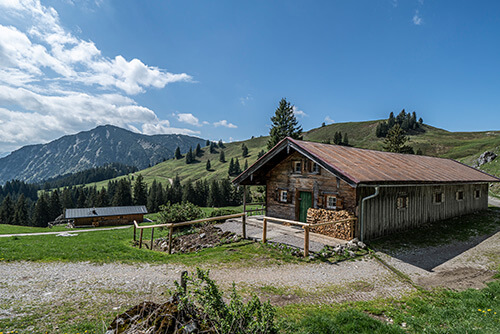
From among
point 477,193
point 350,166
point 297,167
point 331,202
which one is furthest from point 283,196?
point 477,193

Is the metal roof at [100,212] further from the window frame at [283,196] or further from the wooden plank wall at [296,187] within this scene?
the window frame at [283,196]

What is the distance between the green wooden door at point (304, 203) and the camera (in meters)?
17.2

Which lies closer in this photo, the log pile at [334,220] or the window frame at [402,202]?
the log pile at [334,220]

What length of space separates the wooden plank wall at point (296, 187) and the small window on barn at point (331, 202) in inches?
11.4

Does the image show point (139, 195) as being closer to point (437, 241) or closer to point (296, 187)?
point (296, 187)

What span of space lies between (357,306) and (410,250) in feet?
27.0

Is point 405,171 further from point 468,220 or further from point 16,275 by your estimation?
Answer: point 16,275

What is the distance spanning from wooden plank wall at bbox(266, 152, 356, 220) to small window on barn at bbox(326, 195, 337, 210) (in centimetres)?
29

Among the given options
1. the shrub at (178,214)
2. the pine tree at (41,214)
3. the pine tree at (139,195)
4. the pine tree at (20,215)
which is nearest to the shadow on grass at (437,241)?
the shrub at (178,214)

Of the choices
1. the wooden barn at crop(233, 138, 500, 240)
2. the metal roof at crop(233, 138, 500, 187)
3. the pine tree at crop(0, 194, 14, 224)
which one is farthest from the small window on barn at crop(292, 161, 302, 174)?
the pine tree at crop(0, 194, 14, 224)

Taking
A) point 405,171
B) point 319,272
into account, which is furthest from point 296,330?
point 405,171

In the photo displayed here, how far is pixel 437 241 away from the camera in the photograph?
15266 mm

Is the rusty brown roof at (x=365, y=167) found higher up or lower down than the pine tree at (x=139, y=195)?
higher up

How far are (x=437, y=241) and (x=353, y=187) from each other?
278 inches
